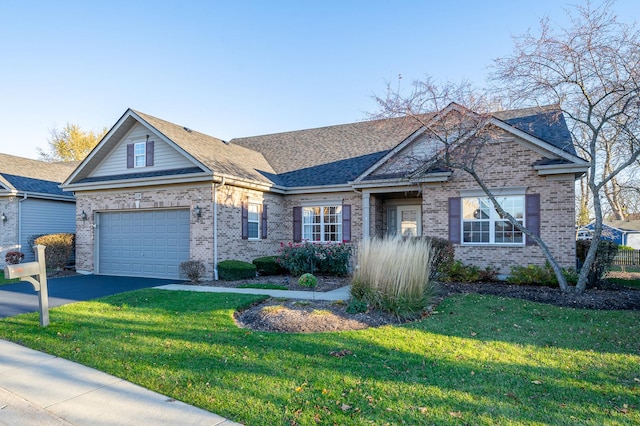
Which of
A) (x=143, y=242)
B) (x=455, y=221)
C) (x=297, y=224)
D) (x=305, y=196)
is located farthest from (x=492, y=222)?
(x=143, y=242)

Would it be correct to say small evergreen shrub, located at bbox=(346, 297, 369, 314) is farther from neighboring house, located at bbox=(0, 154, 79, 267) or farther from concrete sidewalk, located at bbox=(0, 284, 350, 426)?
neighboring house, located at bbox=(0, 154, 79, 267)

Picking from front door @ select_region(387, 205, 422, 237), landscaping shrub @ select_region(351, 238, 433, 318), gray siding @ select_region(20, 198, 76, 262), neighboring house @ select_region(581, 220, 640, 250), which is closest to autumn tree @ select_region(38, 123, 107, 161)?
gray siding @ select_region(20, 198, 76, 262)

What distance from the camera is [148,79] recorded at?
52.2ft

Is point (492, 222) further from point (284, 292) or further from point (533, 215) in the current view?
point (284, 292)

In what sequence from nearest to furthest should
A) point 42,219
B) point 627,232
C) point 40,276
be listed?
1. point 40,276
2. point 42,219
3. point 627,232

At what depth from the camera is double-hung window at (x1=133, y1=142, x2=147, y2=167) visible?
14.3 meters

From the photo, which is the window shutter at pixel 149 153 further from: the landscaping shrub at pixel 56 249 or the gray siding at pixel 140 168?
the landscaping shrub at pixel 56 249

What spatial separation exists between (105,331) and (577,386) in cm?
633

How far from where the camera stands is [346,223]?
14648 mm

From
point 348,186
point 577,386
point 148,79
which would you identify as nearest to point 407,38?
point 348,186

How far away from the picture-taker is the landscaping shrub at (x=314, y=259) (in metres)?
12.7

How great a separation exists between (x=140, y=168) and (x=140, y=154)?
0.51m

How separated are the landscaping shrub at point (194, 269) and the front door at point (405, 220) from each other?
685cm

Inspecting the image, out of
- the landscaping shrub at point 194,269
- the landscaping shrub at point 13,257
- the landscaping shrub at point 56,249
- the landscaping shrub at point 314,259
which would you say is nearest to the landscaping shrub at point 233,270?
the landscaping shrub at point 194,269
